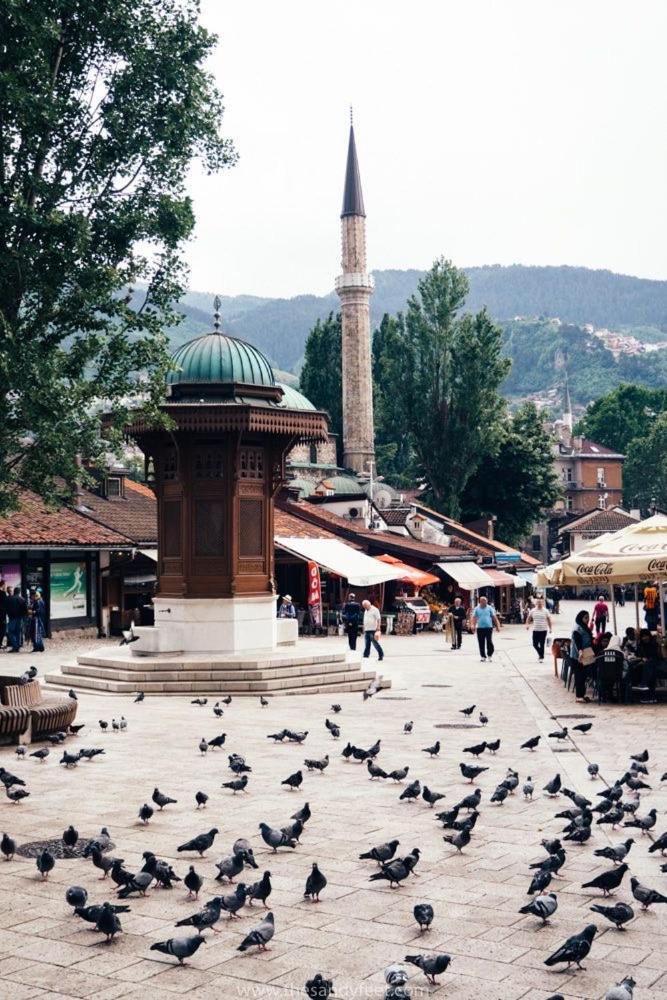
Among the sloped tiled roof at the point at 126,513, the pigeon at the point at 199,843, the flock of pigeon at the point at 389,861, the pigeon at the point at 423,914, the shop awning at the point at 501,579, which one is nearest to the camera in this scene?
the flock of pigeon at the point at 389,861

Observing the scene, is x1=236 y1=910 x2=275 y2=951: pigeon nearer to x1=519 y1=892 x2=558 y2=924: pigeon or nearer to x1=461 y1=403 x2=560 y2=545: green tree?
x1=519 y1=892 x2=558 y2=924: pigeon

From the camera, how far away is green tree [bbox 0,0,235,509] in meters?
11.7

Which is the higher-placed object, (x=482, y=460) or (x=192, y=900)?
(x=482, y=460)

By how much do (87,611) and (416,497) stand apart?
36.3 m

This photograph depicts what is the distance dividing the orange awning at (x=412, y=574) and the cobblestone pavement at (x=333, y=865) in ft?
68.7

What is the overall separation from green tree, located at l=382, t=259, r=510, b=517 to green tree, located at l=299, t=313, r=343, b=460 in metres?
22.1

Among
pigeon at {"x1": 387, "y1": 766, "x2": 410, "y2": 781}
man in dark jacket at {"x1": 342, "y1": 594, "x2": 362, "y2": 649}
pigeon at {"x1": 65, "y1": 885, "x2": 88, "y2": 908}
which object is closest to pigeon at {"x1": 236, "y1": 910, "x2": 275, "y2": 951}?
pigeon at {"x1": 65, "y1": 885, "x2": 88, "y2": 908}

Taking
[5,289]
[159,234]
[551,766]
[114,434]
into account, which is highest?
[159,234]

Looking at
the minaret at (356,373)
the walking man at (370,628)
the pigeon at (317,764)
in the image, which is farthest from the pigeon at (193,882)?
the minaret at (356,373)

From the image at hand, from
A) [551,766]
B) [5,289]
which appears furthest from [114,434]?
[551,766]

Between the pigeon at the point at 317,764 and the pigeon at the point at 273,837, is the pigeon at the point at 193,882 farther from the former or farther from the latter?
the pigeon at the point at 317,764

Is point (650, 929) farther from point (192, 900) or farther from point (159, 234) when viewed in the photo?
point (159, 234)

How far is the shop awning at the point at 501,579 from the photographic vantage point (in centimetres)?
4277

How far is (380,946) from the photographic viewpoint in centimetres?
595
